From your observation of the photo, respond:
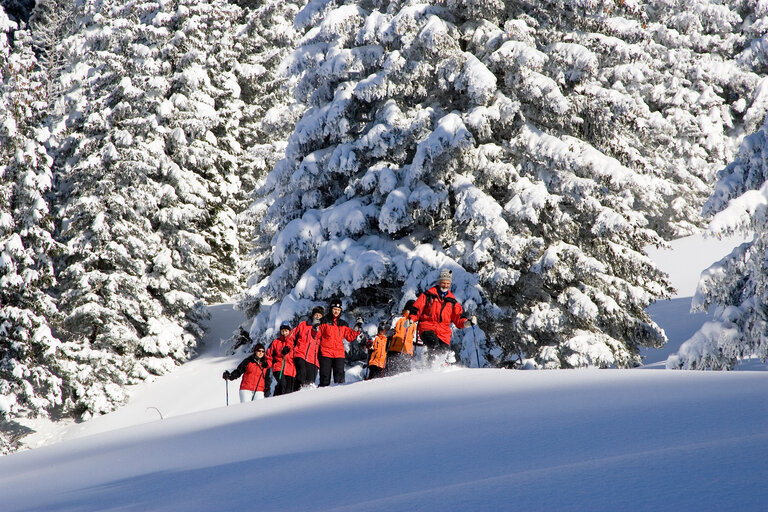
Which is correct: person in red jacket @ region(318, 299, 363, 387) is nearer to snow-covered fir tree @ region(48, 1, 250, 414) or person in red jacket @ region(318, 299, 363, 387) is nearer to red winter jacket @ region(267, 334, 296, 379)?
red winter jacket @ region(267, 334, 296, 379)

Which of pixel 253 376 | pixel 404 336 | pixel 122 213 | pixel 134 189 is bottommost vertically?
pixel 253 376

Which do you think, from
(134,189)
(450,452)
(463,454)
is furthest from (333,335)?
(134,189)

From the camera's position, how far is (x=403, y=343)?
11.3 meters

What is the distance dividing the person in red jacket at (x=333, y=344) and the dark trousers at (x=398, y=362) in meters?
0.99

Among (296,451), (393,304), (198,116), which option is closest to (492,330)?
(393,304)

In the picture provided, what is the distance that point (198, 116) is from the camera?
1025 inches

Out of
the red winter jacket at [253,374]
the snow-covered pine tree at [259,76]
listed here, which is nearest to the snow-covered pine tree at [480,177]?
the red winter jacket at [253,374]

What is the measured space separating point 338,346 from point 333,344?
0.10 metres

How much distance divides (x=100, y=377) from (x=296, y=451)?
18.4 m

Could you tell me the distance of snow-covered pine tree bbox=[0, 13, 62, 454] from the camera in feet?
67.5

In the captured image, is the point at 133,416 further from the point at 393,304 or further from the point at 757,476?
the point at 757,476

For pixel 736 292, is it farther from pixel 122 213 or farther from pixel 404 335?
pixel 122 213

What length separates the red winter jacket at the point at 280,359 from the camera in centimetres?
1275

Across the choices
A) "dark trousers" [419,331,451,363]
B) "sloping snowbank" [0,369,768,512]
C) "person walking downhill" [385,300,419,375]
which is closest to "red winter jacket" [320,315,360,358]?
"person walking downhill" [385,300,419,375]
